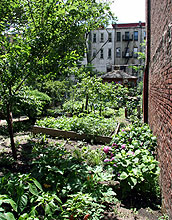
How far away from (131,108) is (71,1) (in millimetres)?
8632

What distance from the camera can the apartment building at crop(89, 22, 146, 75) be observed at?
3894cm

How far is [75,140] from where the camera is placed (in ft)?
24.4

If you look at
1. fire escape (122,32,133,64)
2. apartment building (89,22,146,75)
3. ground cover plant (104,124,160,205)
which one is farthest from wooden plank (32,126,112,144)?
fire escape (122,32,133,64)

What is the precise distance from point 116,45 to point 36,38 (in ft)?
121

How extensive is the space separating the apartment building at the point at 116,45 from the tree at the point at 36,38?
34314mm

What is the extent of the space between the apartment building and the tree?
113 feet

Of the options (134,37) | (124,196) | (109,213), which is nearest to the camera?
(109,213)

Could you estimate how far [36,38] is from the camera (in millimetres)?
4793

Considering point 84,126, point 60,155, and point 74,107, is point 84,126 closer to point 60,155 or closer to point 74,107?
point 60,155

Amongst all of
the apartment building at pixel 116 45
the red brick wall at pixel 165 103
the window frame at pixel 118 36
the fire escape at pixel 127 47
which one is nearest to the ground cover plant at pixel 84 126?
the red brick wall at pixel 165 103

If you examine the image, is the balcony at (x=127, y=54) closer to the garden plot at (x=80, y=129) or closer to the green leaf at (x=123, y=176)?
the garden plot at (x=80, y=129)

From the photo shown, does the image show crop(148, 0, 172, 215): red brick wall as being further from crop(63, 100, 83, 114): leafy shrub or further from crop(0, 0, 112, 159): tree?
crop(63, 100, 83, 114): leafy shrub

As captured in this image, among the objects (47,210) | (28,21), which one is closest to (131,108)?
(28,21)

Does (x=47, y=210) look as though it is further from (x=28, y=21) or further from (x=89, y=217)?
(x=28, y=21)
